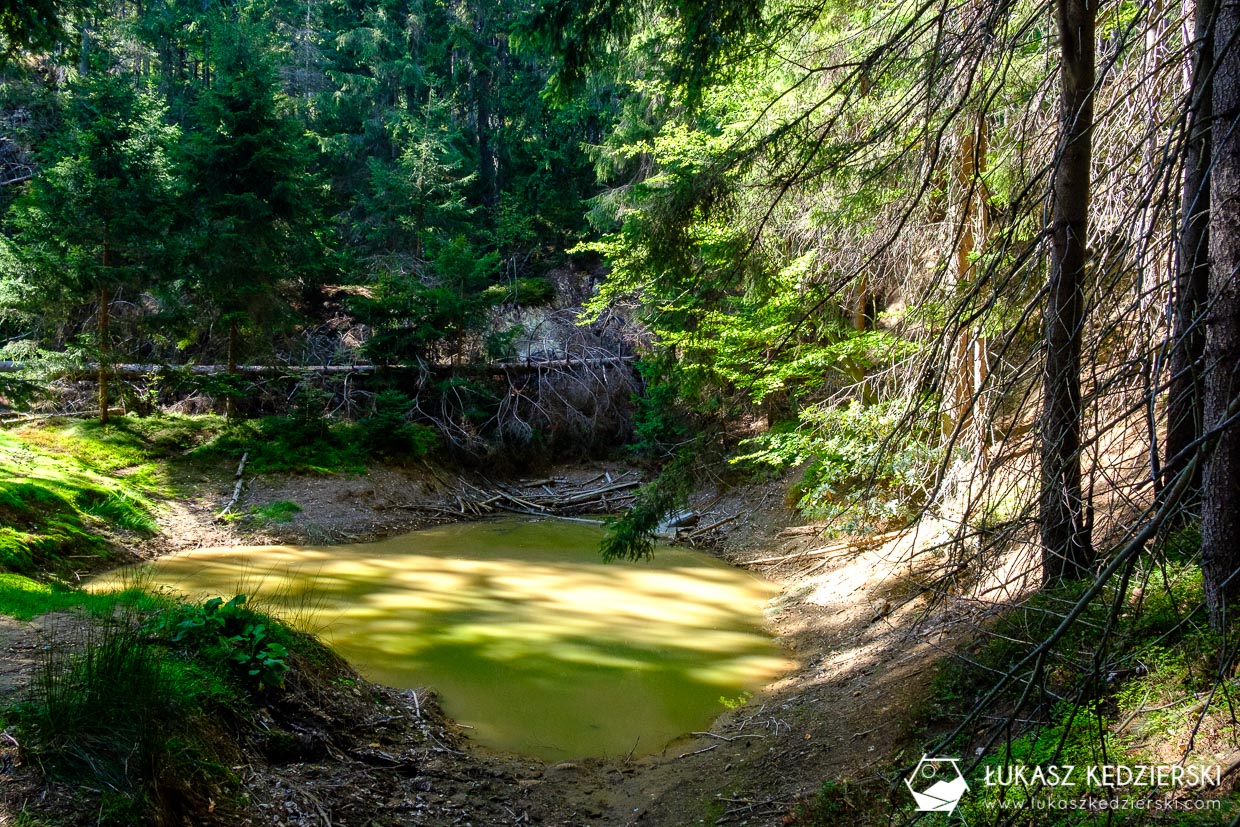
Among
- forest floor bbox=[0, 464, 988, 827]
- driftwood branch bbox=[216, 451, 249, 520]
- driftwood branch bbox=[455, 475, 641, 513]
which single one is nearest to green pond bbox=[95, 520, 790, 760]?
forest floor bbox=[0, 464, 988, 827]

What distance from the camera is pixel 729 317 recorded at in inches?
358

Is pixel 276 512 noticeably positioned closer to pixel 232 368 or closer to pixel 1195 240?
pixel 232 368

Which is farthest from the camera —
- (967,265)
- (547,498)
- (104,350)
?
(547,498)

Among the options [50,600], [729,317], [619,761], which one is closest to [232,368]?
[50,600]

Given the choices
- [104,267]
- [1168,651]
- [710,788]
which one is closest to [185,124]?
[104,267]

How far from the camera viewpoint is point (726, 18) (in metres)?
4.91

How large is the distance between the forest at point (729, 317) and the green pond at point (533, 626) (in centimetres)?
109

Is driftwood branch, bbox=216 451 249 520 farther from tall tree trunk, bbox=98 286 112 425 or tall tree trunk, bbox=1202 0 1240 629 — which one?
tall tree trunk, bbox=1202 0 1240 629

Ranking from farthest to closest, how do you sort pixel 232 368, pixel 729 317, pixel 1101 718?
pixel 232 368, pixel 729 317, pixel 1101 718
